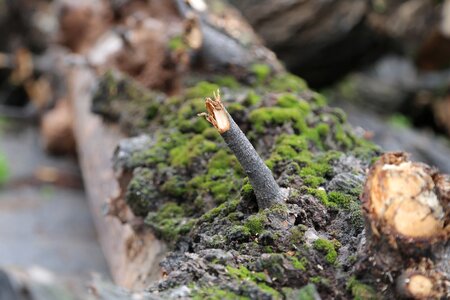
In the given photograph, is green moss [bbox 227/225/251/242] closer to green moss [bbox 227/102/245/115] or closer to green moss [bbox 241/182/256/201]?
green moss [bbox 241/182/256/201]

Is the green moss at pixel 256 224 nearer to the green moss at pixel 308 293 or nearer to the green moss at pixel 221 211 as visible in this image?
the green moss at pixel 221 211

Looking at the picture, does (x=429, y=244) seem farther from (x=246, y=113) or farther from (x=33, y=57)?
(x=33, y=57)

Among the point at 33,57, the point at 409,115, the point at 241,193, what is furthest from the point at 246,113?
the point at 409,115

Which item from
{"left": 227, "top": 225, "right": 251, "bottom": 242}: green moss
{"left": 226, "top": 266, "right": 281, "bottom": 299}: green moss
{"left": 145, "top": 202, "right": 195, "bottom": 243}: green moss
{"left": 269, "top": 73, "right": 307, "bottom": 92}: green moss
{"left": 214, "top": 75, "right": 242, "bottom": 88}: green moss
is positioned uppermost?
{"left": 214, "top": 75, "right": 242, "bottom": 88}: green moss

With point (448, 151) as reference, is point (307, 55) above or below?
above

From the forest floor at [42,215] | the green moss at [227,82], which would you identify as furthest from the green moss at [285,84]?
the forest floor at [42,215]

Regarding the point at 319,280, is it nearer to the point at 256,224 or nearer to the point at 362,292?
the point at 362,292

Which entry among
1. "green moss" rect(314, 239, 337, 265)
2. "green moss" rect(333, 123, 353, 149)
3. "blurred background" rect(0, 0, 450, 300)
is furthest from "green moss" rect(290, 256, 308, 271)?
"blurred background" rect(0, 0, 450, 300)
